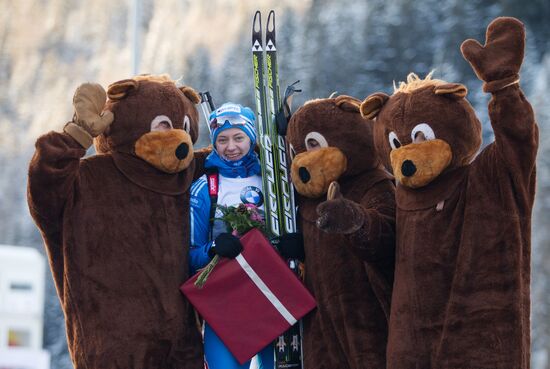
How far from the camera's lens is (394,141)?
3.52m

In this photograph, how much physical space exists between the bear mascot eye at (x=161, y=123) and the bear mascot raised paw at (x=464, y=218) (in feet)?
2.91

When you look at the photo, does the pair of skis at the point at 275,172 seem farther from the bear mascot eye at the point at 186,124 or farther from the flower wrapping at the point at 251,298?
the bear mascot eye at the point at 186,124

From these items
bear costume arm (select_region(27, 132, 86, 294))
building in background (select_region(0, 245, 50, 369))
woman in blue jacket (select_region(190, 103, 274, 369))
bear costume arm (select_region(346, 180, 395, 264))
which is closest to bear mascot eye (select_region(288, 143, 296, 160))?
woman in blue jacket (select_region(190, 103, 274, 369))

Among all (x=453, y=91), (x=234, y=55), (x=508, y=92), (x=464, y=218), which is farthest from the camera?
(x=234, y=55)

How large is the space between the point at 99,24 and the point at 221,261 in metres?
7.61

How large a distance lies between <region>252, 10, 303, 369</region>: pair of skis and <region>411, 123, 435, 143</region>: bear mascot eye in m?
0.68

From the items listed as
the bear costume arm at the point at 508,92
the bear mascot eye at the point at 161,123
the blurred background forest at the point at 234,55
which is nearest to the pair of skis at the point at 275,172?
the bear mascot eye at the point at 161,123

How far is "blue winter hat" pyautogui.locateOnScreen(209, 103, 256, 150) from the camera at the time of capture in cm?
397

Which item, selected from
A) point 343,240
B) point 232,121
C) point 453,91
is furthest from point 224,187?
point 453,91

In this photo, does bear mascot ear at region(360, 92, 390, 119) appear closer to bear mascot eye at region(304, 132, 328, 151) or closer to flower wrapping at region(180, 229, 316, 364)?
bear mascot eye at region(304, 132, 328, 151)

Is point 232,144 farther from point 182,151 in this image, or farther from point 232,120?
point 182,151

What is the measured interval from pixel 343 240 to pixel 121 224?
88 centimetres

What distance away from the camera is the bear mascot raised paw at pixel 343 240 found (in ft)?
12.0

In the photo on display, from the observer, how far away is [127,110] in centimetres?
377
